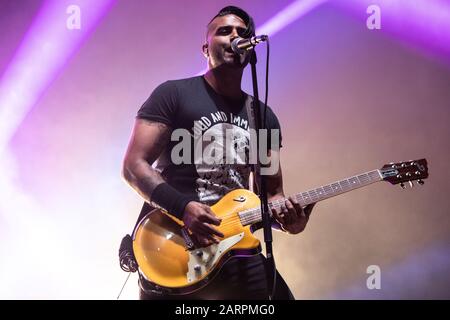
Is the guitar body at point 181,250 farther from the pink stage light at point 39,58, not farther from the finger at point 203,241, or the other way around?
Result: the pink stage light at point 39,58

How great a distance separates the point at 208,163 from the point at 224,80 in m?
0.49

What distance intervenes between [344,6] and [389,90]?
0.73 metres

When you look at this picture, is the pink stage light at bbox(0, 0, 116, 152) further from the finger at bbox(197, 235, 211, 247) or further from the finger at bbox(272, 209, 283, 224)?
the finger at bbox(272, 209, 283, 224)

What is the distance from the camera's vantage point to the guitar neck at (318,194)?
2.00 metres

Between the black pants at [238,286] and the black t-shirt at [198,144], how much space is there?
0.32 meters

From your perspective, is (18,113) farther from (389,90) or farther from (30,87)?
(389,90)

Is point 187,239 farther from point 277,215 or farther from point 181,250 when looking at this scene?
point 277,215

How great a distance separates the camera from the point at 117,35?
10.9 feet

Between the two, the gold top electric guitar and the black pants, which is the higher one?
the gold top electric guitar

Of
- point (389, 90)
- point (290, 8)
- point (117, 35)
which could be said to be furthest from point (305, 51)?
point (117, 35)

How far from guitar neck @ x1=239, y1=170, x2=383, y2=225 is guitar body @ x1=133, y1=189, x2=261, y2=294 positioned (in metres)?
0.03

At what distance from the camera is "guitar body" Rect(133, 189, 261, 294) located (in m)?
1.87
